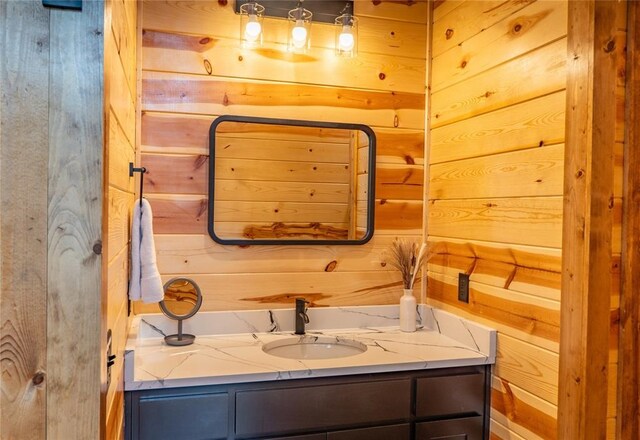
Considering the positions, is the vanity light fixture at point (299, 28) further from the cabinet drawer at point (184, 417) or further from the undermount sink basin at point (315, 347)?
the cabinet drawer at point (184, 417)

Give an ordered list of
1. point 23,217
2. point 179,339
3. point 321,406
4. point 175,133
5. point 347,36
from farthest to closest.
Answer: point 347,36 < point 175,133 < point 179,339 < point 321,406 < point 23,217

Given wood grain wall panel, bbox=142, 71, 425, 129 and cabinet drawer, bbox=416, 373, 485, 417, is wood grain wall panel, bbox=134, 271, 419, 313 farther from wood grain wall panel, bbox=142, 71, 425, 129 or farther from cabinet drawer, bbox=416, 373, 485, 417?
wood grain wall panel, bbox=142, 71, 425, 129

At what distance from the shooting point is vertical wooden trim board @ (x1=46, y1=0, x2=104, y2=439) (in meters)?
0.91

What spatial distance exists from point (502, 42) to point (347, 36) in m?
0.66

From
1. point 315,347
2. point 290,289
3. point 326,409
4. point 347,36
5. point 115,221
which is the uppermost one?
point 347,36

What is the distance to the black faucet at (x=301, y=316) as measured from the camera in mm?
2225

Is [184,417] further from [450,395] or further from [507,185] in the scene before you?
[507,185]

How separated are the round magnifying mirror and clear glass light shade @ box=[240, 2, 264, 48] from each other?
1.04 meters

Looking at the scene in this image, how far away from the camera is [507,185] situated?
6.24 ft

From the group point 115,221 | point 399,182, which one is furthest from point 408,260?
point 115,221

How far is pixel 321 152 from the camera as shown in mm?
2332

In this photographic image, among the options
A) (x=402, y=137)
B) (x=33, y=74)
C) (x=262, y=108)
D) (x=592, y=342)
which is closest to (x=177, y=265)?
(x=262, y=108)

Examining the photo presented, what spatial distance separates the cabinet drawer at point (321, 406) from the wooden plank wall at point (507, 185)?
41 cm

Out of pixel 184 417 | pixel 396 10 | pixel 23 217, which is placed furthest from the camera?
pixel 396 10
